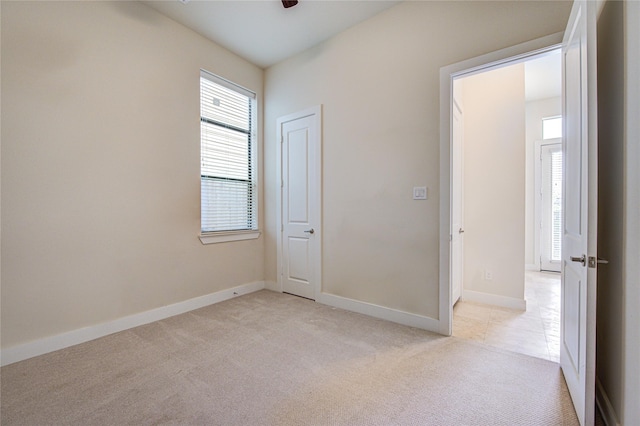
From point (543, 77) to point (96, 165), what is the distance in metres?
6.08

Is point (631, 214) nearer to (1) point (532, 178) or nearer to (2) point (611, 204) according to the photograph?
(2) point (611, 204)

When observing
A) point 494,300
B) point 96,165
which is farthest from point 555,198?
point 96,165

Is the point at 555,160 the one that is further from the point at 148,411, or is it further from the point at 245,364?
the point at 148,411

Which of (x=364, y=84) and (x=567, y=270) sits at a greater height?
(x=364, y=84)

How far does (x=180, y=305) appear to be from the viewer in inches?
123

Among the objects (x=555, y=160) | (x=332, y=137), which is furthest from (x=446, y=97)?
(x=555, y=160)

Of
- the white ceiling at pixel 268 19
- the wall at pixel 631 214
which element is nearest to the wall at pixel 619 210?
the wall at pixel 631 214

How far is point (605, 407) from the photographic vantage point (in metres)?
1.53

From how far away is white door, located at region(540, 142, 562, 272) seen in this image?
5293 mm

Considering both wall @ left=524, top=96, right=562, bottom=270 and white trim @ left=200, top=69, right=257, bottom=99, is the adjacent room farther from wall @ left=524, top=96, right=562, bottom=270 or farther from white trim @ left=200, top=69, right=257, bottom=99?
wall @ left=524, top=96, right=562, bottom=270

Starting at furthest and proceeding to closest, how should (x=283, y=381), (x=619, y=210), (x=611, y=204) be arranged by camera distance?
1. (x=283, y=381)
2. (x=611, y=204)
3. (x=619, y=210)

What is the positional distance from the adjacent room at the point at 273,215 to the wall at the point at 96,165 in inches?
0.6

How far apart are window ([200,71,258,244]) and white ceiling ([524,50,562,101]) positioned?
12.6ft

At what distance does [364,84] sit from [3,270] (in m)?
3.51
